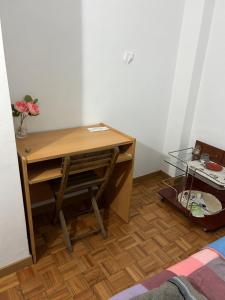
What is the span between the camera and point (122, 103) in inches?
93.5

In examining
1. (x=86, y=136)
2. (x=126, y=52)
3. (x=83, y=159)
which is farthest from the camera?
(x=126, y=52)

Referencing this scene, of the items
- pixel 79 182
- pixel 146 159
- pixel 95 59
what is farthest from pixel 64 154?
pixel 146 159

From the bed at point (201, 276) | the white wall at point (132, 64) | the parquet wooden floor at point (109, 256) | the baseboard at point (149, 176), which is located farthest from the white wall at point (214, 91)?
the bed at point (201, 276)

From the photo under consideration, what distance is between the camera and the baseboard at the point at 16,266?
162 centimetres

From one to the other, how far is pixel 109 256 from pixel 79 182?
24.3 inches

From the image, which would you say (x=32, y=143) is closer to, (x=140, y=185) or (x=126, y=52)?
(x=126, y=52)

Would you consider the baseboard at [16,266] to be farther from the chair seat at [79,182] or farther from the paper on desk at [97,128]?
the paper on desk at [97,128]

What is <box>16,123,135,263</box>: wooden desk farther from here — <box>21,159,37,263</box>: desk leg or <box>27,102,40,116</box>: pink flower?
<box>27,102,40,116</box>: pink flower

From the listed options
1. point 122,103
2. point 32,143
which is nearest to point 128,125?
Answer: point 122,103

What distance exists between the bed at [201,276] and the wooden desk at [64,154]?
0.87 metres

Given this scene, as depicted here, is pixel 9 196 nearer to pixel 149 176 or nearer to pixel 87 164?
pixel 87 164

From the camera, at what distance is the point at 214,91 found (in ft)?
7.97

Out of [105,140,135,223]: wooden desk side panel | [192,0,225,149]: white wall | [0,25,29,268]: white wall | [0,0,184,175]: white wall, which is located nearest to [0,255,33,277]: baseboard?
[0,25,29,268]: white wall

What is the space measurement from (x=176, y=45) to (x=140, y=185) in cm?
158
